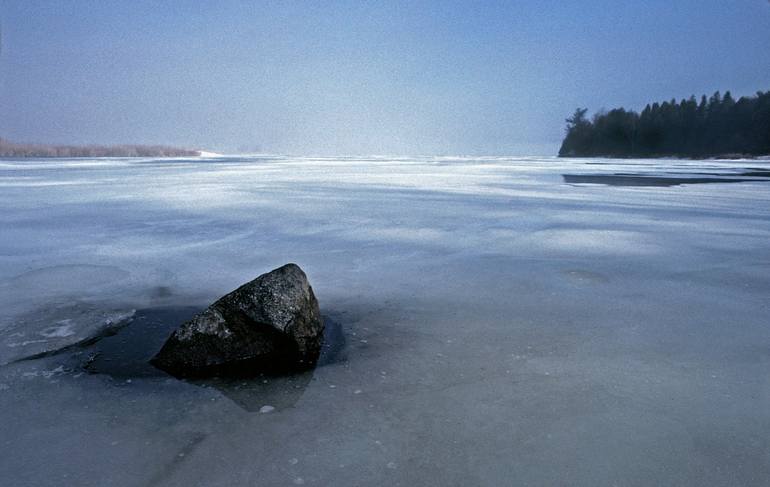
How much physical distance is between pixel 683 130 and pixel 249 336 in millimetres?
92343

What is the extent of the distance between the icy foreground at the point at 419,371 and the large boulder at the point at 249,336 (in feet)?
0.63

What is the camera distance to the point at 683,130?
7900 cm

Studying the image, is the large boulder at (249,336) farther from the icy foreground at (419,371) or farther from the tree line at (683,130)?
the tree line at (683,130)

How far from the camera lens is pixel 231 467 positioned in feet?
6.85

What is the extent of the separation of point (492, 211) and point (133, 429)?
28.7ft

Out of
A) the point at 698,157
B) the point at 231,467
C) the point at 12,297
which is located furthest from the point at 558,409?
the point at 698,157

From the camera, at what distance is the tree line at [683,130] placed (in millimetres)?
68375

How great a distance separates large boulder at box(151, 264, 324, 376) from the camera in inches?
122

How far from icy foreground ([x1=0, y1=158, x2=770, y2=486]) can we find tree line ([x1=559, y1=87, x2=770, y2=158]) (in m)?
78.1

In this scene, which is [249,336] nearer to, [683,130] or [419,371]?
[419,371]

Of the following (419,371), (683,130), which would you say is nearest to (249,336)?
(419,371)

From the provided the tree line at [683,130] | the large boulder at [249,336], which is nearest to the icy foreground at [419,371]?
the large boulder at [249,336]

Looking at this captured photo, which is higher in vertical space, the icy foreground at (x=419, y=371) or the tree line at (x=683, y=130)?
the tree line at (x=683, y=130)

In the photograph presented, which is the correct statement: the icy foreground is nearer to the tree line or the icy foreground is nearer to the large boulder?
the large boulder
